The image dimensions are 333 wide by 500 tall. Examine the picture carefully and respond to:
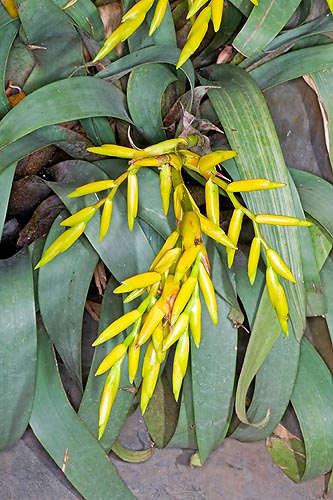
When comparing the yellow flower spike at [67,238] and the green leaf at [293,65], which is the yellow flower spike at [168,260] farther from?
the green leaf at [293,65]

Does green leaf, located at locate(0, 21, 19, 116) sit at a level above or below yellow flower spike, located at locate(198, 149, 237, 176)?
above

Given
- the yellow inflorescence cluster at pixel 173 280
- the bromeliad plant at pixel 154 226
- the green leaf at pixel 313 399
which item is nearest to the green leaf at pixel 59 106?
the bromeliad plant at pixel 154 226

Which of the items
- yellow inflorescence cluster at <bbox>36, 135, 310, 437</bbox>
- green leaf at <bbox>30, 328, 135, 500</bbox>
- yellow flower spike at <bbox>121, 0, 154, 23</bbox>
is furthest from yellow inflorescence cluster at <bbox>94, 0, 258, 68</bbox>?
green leaf at <bbox>30, 328, 135, 500</bbox>

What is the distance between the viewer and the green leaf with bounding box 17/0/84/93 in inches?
32.1

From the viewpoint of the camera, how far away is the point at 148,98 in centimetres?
81

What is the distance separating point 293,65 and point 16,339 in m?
0.45

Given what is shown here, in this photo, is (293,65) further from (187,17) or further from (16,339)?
(16,339)

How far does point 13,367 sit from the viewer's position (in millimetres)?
798

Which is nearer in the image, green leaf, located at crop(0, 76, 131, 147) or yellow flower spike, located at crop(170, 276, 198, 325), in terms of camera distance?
yellow flower spike, located at crop(170, 276, 198, 325)

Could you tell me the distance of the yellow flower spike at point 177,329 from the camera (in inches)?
22.3

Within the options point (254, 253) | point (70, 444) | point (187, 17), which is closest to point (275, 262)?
point (254, 253)

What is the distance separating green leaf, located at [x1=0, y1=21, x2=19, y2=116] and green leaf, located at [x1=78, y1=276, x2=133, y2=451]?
0.24m

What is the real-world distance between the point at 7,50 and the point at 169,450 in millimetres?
542

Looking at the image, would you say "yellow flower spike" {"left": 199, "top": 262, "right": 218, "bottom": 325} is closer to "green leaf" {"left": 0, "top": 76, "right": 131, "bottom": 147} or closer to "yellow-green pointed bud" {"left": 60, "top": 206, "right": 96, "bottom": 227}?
"yellow-green pointed bud" {"left": 60, "top": 206, "right": 96, "bottom": 227}
